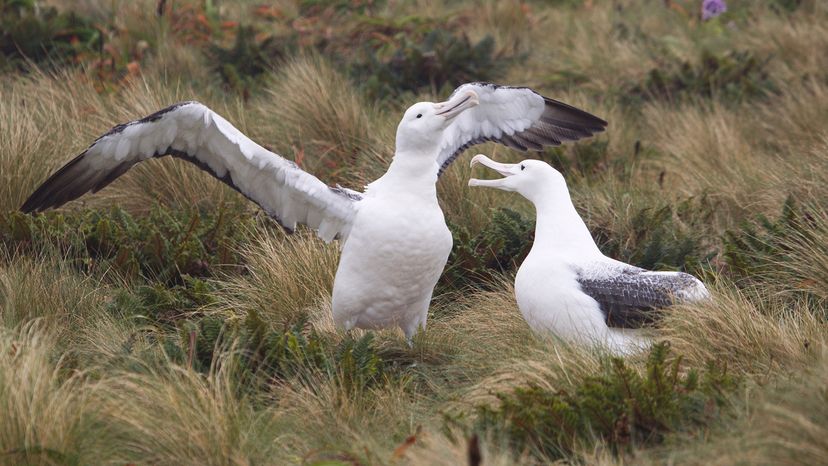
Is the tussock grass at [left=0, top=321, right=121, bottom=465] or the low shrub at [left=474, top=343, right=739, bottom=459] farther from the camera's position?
the low shrub at [left=474, top=343, right=739, bottom=459]

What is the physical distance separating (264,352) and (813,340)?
2.39 metres

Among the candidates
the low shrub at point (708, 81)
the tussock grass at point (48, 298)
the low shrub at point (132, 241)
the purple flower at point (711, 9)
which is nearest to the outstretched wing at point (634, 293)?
the low shrub at point (132, 241)

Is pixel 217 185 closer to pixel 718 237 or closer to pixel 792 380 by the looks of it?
pixel 718 237

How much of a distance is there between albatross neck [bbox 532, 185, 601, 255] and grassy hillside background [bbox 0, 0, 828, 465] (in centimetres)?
46

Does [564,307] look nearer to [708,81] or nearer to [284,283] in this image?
[284,283]

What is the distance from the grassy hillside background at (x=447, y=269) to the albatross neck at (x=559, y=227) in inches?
17.9

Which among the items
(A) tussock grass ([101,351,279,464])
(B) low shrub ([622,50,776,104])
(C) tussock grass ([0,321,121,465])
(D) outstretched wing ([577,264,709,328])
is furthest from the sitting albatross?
(B) low shrub ([622,50,776,104])

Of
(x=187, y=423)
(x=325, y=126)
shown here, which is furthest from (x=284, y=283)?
(x=325, y=126)

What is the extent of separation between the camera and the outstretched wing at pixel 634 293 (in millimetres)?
5094

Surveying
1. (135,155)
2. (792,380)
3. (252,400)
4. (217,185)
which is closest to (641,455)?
(792,380)

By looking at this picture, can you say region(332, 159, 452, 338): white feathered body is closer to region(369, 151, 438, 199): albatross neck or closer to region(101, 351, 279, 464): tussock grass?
region(369, 151, 438, 199): albatross neck

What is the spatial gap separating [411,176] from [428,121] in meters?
0.28

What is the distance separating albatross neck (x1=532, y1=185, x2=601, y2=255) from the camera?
542 cm

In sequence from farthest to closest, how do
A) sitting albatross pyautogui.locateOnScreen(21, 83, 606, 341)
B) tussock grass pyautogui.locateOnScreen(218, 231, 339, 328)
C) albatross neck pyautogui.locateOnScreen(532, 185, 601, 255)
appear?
tussock grass pyautogui.locateOnScreen(218, 231, 339, 328) < albatross neck pyautogui.locateOnScreen(532, 185, 601, 255) < sitting albatross pyautogui.locateOnScreen(21, 83, 606, 341)
